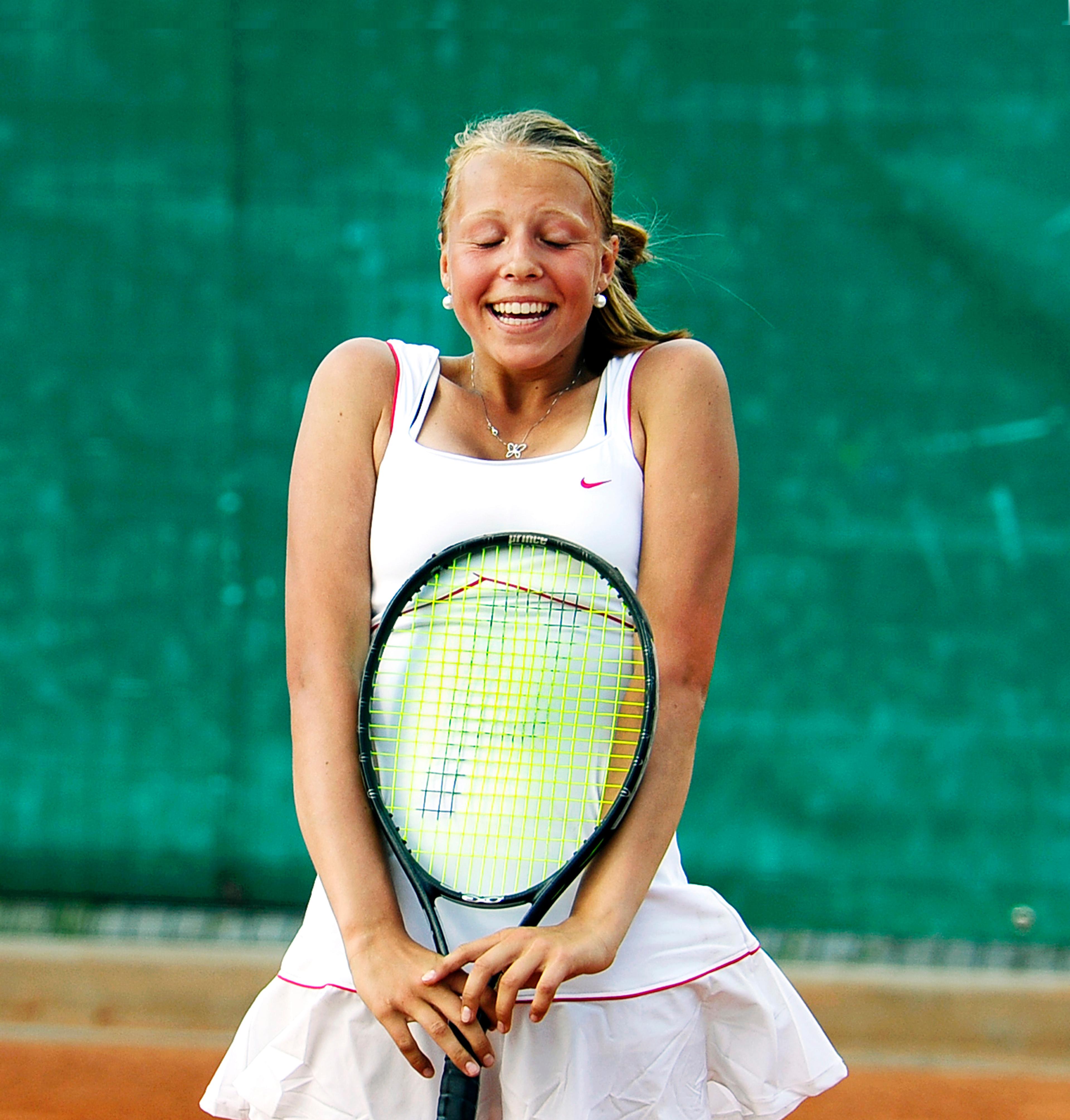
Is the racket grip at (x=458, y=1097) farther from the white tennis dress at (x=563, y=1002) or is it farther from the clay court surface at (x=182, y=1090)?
the clay court surface at (x=182, y=1090)

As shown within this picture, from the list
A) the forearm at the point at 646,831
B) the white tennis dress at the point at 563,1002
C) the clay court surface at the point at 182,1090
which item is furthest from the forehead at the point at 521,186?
the clay court surface at the point at 182,1090

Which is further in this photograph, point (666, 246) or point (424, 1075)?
point (666, 246)

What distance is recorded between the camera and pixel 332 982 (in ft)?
5.29

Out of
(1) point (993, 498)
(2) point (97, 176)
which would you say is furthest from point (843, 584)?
(2) point (97, 176)

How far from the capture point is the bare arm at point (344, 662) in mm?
1526

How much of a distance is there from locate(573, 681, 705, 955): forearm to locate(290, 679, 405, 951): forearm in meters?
0.21

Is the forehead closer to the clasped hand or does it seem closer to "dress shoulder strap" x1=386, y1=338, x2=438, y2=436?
"dress shoulder strap" x1=386, y1=338, x2=438, y2=436

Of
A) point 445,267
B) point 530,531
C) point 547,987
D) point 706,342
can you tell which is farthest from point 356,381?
point 706,342

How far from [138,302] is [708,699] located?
1.76 m

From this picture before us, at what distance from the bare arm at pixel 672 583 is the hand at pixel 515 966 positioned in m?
0.01

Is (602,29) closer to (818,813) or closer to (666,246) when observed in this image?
(666,246)

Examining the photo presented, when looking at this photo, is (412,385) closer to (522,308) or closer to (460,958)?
Result: (522,308)

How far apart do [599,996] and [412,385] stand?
28.8 inches

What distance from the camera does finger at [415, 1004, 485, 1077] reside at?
58.0 inches
